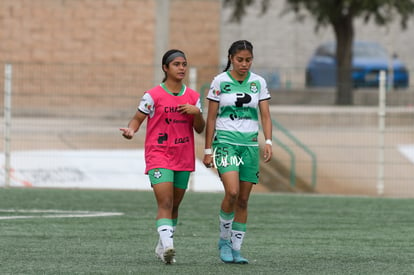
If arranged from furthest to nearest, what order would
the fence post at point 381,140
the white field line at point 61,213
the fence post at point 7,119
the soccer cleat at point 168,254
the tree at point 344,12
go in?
the tree at point 344,12 → the fence post at point 381,140 → the fence post at point 7,119 → the white field line at point 61,213 → the soccer cleat at point 168,254

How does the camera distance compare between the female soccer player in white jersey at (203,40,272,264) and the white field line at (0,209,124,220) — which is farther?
the white field line at (0,209,124,220)

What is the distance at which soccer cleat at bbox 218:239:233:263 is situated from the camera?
9.34m

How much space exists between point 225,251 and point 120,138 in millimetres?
10257

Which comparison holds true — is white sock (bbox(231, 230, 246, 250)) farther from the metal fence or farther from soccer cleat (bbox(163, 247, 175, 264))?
the metal fence

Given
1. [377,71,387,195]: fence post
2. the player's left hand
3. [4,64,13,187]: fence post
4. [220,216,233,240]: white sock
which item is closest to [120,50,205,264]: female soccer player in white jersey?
the player's left hand

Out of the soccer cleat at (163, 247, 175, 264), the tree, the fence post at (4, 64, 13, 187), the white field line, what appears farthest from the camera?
the tree

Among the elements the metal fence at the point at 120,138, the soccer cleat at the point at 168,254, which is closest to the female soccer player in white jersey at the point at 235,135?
the soccer cleat at the point at 168,254

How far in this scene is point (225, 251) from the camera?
370 inches

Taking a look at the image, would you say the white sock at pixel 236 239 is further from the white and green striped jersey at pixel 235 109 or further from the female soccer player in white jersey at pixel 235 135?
the white and green striped jersey at pixel 235 109

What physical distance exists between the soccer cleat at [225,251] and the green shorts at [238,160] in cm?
56

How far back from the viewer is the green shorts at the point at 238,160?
30.5ft

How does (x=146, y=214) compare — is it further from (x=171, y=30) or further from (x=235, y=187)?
(x=171, y=30)

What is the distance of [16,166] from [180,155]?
31.9 ft

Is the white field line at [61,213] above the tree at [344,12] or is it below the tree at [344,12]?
below
